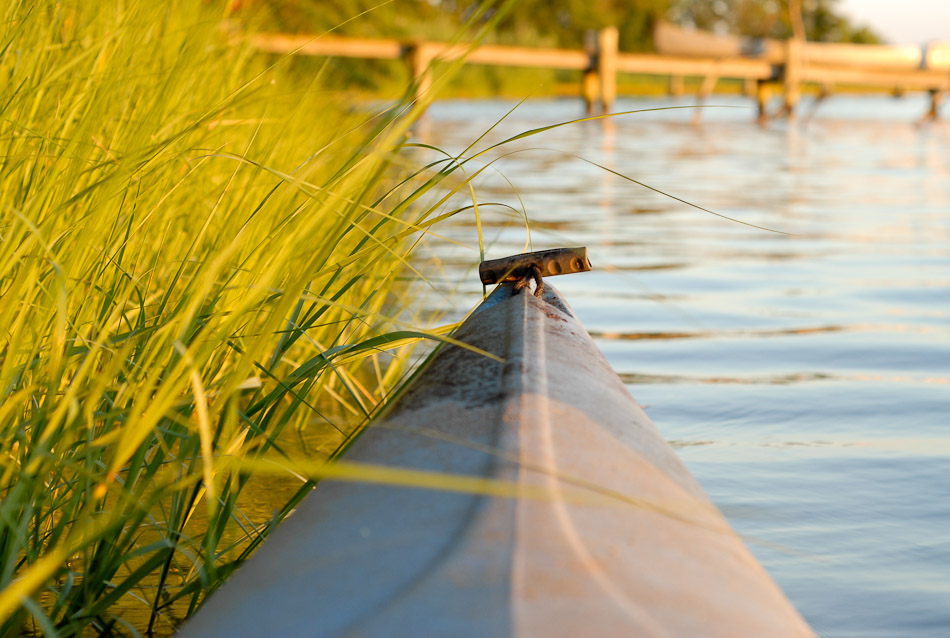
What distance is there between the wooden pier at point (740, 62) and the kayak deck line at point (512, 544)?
11019mm

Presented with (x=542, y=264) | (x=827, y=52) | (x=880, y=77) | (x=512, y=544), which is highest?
(x=827, y=52)

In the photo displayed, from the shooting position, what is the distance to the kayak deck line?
24.8 inches

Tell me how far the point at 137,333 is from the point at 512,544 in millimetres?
529

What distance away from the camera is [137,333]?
104 cm

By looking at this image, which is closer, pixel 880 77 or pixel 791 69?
pixel 791 69

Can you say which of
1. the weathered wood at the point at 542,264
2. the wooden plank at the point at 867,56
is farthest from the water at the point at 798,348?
the wooden plank at the point at 867,56

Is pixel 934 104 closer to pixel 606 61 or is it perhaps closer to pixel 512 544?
pixel 606 61

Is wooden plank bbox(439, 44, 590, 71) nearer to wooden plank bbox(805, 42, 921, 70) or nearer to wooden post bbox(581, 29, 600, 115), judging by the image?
wooden post bbox(581, 29, 600, 115)

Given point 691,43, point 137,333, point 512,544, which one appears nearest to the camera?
point 512,544

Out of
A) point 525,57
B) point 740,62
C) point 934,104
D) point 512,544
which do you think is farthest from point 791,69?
point 512,544

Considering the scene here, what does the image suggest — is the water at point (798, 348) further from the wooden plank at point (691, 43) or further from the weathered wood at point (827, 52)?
the wooden plank at point (691, 43)

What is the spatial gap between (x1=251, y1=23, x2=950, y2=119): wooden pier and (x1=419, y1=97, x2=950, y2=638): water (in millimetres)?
6657

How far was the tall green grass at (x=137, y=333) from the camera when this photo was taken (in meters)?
0.86

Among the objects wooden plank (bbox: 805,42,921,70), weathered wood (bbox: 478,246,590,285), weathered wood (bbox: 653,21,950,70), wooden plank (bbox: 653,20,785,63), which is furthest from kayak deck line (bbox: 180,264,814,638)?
wooden plank (bbox: 653,20,785,63)
